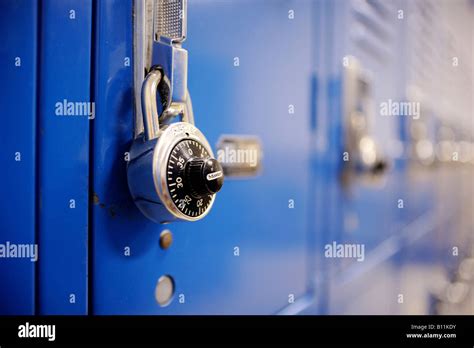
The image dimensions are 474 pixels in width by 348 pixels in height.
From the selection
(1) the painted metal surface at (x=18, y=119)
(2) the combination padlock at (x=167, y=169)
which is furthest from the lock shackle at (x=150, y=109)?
(1) the painted metal surface at (x=18, y=119)

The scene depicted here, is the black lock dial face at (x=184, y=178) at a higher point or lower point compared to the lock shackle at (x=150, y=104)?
lower

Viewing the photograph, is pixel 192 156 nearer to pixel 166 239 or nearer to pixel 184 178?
pixel 184 178

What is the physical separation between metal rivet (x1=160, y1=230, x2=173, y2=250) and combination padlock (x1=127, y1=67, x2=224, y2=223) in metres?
0.07

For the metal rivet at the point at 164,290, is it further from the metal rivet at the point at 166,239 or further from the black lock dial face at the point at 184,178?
the black lock dial face at the point at 184,178

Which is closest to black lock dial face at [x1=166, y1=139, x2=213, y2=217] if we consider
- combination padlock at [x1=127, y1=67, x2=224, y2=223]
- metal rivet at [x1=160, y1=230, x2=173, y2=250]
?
combination padlock at [x1=127, y1=67, x2=224, y2=223]

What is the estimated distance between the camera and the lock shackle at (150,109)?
58 cm

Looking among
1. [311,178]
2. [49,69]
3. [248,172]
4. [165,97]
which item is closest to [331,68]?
[311,178]

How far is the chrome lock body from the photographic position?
57 centimetres

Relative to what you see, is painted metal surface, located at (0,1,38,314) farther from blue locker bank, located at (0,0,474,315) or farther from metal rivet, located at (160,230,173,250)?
metal rivet, located at (160,230,173,250)

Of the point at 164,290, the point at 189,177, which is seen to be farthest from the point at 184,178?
the point at 164,290

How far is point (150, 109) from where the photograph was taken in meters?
0.58

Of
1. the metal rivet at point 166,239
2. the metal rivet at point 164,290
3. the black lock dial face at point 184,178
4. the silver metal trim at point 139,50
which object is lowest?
the metal rivet at point 164,290

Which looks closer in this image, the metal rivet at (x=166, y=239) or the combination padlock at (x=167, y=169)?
the combination padlock at (x=167, y=169)

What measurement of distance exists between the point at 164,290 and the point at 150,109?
0.31 m
